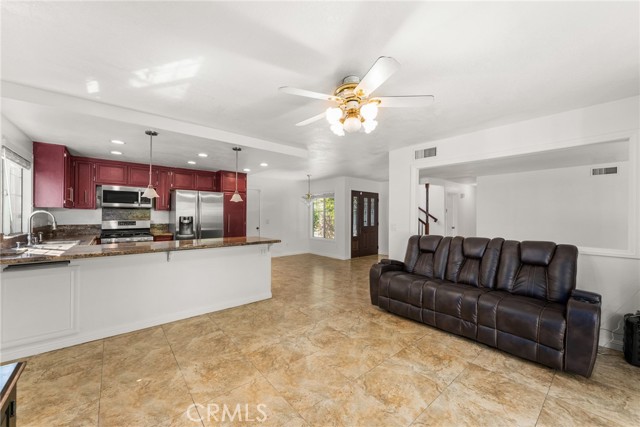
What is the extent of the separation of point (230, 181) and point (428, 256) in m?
4.45

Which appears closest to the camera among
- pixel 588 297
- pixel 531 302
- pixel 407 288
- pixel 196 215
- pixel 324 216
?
pixel 588 297

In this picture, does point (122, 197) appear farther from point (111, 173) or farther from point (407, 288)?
point (407, 288)

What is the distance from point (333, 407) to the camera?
1.76 metres

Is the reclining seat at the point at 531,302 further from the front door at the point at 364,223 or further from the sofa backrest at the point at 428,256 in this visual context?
the front door at the point at 364,223

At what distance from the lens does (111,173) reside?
4742 millimetres

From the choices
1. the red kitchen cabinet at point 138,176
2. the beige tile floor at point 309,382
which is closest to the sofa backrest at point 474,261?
the beige tile floor at point 309,382

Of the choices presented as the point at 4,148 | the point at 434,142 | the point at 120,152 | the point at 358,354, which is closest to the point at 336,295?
the point at 358,354

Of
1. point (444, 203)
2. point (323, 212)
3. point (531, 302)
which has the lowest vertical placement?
point (531, 302)

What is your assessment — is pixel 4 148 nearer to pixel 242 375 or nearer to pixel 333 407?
pixel 242 375

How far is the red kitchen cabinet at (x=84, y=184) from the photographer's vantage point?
4.42m

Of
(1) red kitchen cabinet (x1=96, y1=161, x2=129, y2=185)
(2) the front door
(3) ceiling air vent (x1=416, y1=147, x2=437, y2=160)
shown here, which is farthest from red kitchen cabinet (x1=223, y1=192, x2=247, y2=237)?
(3) ceiling air vent (x1=416, y1=147, x2=437, y2=160)

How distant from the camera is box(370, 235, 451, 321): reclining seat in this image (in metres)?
3.12
